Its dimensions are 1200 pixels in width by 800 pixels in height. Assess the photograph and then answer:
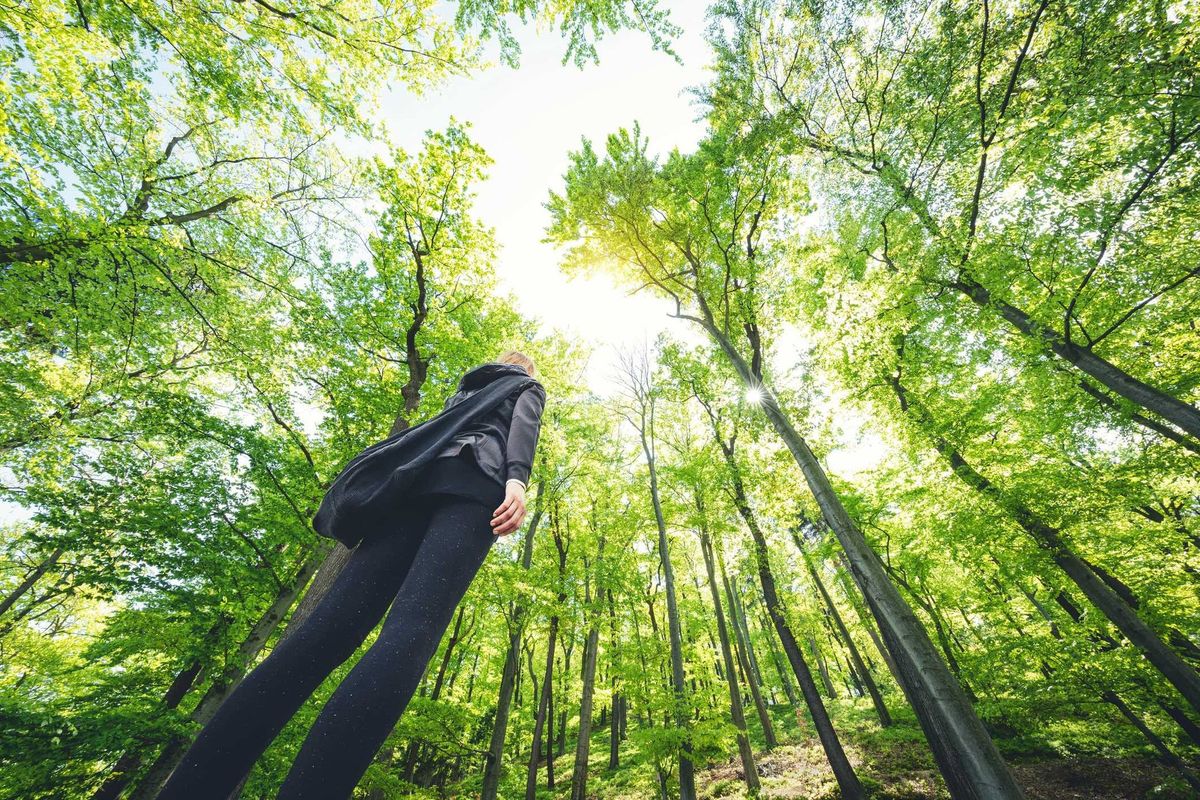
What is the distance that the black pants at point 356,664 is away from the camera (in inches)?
41.9

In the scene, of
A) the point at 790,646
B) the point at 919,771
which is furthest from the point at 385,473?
the point at 919,771

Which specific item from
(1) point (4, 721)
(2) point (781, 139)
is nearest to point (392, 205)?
(2) point (781, 139)

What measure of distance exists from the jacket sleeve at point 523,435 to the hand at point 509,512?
0.16ft

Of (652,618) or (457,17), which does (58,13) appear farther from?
(652,618)

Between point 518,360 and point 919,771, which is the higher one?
point 919,771

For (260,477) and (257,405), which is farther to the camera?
(257,405)

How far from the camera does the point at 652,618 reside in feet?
51.0

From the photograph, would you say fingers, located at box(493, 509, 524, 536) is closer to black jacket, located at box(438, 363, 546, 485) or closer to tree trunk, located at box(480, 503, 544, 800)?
black jacket, located at box(438, 363, 546, 485)

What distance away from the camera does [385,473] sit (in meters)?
1.59

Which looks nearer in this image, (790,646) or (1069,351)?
(1069,351)

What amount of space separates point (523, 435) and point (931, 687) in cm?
535

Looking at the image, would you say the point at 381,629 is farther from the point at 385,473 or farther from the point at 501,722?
the point at 501,722

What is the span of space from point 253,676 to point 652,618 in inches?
648

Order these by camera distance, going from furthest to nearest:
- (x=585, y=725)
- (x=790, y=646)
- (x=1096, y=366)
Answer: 1. (x=790, y=646)
2. (x=585, y=725)
3. (x=1096, y=366)
